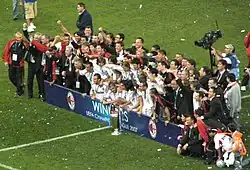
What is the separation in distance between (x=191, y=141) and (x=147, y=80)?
2.47 metres

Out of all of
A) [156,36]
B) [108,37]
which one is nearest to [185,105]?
[108,37]

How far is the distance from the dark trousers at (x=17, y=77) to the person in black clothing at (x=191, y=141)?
22.0ft

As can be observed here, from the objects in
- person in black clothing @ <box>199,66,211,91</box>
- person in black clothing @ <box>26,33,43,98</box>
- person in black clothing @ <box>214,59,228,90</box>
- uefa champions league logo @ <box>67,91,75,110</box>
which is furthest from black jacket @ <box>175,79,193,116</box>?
person in black clothing @ <box>26,33,43,98</box>

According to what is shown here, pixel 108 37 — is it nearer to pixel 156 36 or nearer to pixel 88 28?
pixel 88 28

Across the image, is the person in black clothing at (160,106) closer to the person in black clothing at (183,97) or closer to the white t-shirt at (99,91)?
the person in black clothing at (183,97)

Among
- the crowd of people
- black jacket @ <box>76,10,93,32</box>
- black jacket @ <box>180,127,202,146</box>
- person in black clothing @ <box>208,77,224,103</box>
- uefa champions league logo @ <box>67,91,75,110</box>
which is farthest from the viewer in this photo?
black jacket @ <box>76,10,93,32</box>

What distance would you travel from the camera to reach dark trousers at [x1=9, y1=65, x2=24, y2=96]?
86.6ft

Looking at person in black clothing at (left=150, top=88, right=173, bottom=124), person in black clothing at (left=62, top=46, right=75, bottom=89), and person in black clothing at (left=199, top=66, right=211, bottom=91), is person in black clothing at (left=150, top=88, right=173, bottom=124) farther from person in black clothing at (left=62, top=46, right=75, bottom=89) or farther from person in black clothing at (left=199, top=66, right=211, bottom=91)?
person in black clothing at (left=62, top=46, right=75, bottom=89)

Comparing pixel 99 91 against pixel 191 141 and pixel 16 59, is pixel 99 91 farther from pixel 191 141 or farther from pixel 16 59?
pixel 191 141

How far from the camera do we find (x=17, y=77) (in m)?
26.5

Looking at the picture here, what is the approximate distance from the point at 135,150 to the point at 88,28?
603cm

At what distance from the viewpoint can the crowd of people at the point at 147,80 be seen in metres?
21.4

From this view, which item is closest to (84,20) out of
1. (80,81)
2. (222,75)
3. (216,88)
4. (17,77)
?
(17,77)

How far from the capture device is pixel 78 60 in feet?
81.9
